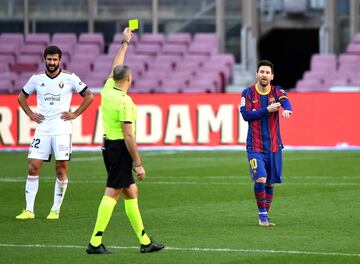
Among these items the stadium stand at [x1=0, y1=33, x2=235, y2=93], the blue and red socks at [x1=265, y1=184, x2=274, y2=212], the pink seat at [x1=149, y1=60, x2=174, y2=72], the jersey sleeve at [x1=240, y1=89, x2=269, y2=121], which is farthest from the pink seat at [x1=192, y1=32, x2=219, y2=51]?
the jersey sleeve at [x1=240, y1=89, x2=269, y2=121]

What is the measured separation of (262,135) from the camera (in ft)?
50.7

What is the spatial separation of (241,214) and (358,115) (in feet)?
43.3

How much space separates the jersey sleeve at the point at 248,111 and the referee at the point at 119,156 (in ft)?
9.05

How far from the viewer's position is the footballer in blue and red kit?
50.3 ft

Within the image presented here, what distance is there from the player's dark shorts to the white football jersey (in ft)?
11.8

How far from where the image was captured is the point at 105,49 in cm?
3962

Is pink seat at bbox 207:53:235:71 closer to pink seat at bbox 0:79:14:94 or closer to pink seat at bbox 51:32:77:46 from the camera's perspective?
pink seat at bbox 51:32:77:46

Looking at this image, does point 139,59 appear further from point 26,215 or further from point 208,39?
point 26,215

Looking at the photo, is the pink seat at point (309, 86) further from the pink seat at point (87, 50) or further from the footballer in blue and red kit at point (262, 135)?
the footballer in blue and red kit at point (262, 135)

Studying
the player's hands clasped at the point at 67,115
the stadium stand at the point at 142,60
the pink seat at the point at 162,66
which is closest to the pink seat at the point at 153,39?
the stadium stand at the point at 142,60

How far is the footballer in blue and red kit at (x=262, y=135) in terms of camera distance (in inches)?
603

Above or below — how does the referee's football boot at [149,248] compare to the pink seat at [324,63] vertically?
below


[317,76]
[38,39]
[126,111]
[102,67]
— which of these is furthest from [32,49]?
[126,111]

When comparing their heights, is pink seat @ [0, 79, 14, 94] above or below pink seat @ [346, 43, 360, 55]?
below
